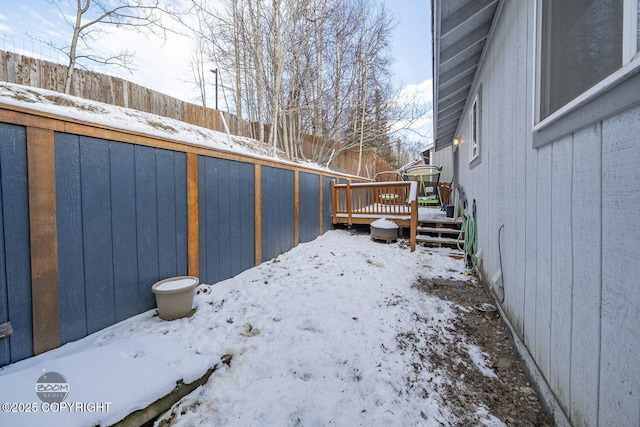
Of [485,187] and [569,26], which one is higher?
[569,26]

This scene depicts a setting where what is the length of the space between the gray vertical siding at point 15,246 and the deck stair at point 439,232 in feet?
17.5

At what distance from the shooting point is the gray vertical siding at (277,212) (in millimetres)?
4203

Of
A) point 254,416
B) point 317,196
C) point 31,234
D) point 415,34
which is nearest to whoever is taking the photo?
point 254,416

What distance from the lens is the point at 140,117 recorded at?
680cm

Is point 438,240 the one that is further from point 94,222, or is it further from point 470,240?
point 94,222

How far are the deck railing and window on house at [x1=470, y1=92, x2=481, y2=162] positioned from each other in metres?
1.30

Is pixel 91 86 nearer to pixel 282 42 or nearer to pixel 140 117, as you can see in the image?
pixel 140 117

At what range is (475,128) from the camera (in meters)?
4.14

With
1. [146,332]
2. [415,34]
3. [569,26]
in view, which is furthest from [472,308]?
[415,34]

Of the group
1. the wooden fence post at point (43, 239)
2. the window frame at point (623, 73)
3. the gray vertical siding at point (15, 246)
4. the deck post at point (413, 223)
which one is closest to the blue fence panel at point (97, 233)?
the wooden fence post at point (43, 239)

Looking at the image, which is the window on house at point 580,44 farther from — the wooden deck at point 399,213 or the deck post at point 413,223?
the wooden deck at point 399,213

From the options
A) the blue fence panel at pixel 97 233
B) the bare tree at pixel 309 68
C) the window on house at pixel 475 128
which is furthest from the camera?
the bare tree at pixel 309 68

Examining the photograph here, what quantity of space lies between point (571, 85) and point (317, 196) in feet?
16.0

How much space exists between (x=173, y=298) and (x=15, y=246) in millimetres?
1082
